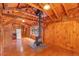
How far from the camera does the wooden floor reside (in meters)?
1.39

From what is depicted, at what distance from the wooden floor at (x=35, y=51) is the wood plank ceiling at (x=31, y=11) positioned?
24cm

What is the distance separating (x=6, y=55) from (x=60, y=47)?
53 cm

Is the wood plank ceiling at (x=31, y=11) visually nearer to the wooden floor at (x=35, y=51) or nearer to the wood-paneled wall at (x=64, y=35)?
the wood-paneled wall at (x=64, y=35)

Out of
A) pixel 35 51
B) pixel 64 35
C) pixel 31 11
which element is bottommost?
pixel 35 51

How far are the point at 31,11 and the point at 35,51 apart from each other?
15.4 inches

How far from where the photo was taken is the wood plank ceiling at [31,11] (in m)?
1.34

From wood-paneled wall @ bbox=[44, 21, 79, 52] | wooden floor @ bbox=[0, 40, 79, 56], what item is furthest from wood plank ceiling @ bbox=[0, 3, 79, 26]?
wooden floor @ bbox=[0, 40, 79, 56]

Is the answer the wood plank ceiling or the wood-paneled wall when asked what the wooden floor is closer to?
the wood-paneled wall

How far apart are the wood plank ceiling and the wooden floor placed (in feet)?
0.78

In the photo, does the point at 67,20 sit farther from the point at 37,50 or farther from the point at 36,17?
the point at 37,50

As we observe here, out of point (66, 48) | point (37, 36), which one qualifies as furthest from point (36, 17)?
point (66, 48)

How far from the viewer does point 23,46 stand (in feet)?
4.58

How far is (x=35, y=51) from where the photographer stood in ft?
4.58

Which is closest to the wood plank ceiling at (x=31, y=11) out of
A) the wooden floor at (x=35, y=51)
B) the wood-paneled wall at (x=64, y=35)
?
the wood-paneled wall at (x=64, y=35)
